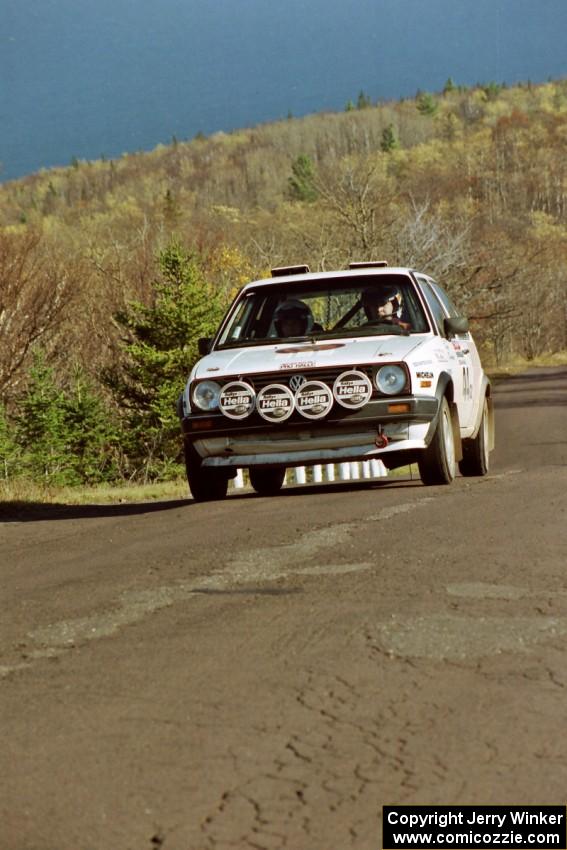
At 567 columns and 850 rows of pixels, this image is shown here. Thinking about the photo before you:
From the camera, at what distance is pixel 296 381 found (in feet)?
34.7

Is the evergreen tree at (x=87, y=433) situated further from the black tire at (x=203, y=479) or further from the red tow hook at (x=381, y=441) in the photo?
the red tow hook at (x=381, y=441)

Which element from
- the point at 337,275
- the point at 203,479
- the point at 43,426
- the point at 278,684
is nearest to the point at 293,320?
Answer: the point at 337,275

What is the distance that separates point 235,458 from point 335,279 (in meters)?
2.19

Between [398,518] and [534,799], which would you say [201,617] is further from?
[398,518]

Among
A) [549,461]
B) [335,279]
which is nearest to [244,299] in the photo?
[335,279]

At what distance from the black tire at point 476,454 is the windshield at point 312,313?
182 cm

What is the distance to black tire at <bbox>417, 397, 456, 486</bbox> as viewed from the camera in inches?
431

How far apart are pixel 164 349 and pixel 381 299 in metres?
37.1

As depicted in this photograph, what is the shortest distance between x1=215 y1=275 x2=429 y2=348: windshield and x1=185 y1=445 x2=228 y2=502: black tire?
118cm

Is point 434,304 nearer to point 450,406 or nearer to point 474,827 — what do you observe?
point 450,406

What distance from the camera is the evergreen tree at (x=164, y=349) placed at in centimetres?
4697

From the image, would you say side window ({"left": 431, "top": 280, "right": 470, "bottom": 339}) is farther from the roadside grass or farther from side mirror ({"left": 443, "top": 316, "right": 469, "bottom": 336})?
the roadside grass

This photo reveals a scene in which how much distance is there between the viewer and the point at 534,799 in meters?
3.43

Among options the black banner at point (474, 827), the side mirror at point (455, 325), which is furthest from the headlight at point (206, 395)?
the black banner at point (474, 827)
